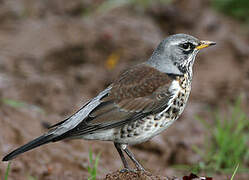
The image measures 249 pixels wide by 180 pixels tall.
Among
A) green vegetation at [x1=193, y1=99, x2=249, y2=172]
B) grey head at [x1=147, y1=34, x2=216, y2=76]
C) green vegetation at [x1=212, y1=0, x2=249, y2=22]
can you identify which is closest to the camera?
grey head at [x1=147, y1=34, x2=216, y2=76]

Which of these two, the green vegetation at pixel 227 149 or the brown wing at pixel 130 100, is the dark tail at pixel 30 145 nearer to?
the brown wing at pixel 130 100

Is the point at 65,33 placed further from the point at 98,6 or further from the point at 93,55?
the point at 98,6

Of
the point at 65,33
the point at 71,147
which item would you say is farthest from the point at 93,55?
the point at 71,147

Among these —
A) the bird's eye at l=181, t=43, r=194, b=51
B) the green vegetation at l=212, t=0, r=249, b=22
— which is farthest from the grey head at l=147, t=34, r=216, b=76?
the green vegetation at l=212, t=0, r=249, b=22

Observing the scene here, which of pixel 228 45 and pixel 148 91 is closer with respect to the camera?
pixel 148 91

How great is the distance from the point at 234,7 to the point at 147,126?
6.38 meters

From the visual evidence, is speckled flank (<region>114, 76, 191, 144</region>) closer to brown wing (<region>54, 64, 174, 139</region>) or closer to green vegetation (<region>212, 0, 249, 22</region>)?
brown wing (<region>54, 64, 174, 139</region>)

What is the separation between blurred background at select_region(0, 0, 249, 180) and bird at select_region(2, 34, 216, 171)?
774mm

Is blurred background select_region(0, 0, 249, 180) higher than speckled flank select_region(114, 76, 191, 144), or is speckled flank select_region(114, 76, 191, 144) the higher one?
blurred background select_region(0, 0, 249, 180)

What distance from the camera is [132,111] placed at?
14.8 ft

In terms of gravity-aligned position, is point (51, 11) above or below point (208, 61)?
above

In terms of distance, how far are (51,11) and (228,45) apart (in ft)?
10.5

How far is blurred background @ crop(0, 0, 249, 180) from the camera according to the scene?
5703 millimetres

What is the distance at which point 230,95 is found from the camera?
7902 millimetres
